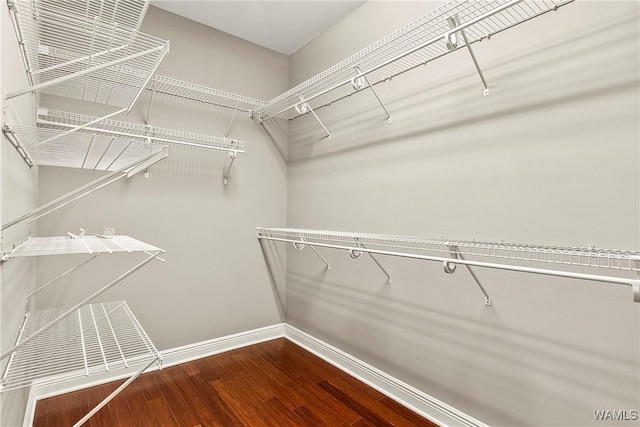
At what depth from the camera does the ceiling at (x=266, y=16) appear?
2.04m

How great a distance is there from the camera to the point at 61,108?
177 centimetres

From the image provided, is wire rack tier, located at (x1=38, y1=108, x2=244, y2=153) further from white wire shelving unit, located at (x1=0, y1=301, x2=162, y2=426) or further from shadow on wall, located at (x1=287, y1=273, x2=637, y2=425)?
shadow on wall, located at (x1=287, y1=273, x2=637, y2=425)

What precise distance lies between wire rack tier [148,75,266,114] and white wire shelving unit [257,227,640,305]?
0.93m

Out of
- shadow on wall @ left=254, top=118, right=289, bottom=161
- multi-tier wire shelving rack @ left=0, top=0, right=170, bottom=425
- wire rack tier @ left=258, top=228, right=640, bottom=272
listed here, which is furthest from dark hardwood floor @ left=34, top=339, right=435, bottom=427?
shadow on wall @ left=254, top=118, right=289, bottom=161

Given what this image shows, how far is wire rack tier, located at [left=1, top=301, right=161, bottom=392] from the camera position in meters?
0.94

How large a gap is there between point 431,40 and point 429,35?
275mm

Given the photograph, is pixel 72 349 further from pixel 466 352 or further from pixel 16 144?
pixel 466 352

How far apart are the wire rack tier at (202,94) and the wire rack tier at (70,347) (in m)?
1.33

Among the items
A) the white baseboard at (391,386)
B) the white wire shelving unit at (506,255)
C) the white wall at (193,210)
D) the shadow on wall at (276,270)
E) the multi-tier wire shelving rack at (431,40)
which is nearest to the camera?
the white wire shelving unit at (506,255)

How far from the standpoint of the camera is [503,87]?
1351 millimetres

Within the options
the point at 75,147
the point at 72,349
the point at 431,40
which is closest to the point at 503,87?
the point at 431,40

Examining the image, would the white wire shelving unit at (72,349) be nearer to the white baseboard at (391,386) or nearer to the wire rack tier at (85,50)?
the wire rack tier at (85,50)

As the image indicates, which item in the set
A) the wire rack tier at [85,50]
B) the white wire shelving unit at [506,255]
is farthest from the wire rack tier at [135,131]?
the white wire shelving unit at [506,255]

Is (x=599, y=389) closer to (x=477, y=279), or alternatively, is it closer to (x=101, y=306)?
(x=477, y=279)
